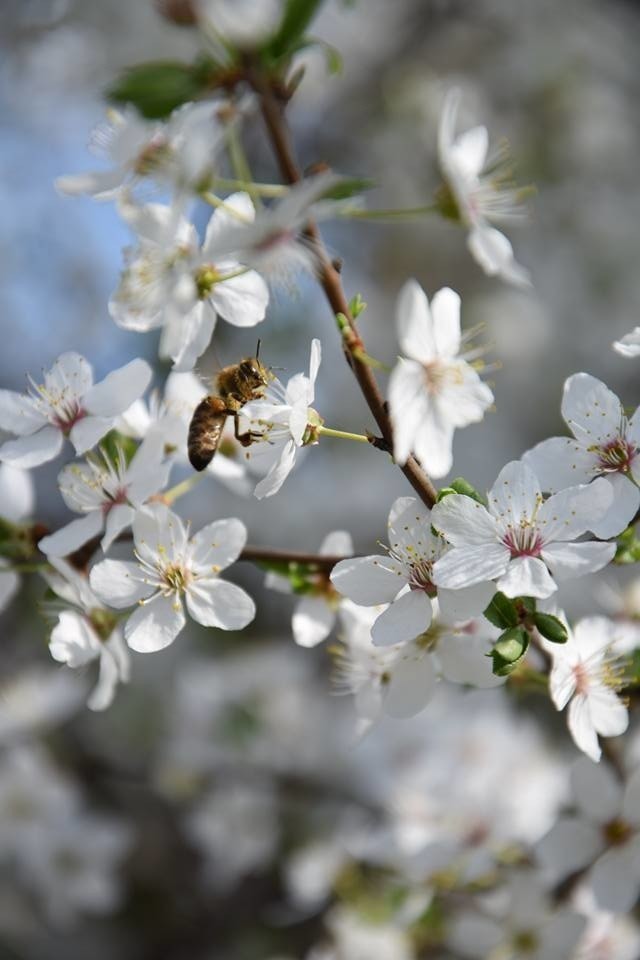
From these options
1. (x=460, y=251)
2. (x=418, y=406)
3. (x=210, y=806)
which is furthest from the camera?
(x=460, y=251)

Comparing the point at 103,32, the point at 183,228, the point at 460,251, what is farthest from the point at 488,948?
the point at 103,32

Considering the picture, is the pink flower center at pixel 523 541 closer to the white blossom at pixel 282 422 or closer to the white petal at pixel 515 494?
the white petal at pixel 515 494

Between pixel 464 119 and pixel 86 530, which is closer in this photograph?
pixel 86 530

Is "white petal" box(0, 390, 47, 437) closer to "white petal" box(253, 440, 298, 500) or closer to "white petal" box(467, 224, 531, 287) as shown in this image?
"white petal" box(253, 440, 298, 500)

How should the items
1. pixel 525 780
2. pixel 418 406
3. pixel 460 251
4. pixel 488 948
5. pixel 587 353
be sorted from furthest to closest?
pixel 460 251, pixel 587 353, pixel 525 780, pixel 488 948, pixel 418 406

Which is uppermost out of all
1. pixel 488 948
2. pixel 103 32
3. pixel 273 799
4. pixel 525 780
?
pixel 103 32

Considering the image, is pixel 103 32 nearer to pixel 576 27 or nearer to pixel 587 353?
pixel 576 27
